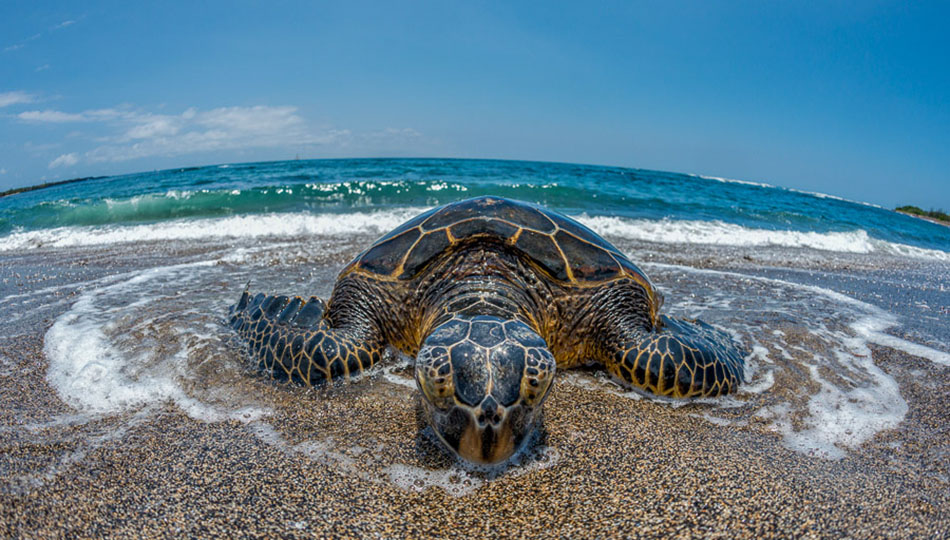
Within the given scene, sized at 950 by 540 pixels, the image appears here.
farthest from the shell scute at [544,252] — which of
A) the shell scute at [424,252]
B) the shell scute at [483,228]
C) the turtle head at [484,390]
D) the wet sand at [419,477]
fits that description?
the turtle head at [484,390]

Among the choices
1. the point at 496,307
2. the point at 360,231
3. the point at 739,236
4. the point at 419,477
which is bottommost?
the point at 419,477

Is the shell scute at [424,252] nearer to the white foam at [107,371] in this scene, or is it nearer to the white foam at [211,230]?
the white foam at [107,371]

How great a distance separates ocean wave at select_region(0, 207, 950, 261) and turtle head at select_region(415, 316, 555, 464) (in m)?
8.78

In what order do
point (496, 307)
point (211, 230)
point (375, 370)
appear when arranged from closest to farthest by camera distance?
1. point (496, 307)
2. point (375, 370)
3. point (211, 230)

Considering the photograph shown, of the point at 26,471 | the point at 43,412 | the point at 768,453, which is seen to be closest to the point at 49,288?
the point at 43,412

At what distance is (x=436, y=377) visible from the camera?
1.85 metres

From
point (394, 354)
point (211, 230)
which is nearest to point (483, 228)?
point (394, 354)

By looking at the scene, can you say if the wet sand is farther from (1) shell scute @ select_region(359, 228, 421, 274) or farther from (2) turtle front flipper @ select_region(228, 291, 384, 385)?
(1) shell scute @ select_region(359, 228, 421, 274)

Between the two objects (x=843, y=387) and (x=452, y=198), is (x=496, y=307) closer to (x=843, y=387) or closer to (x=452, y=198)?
(x=843, y=387)

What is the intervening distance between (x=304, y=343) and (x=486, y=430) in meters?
1.55

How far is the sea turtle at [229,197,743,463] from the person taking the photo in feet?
8.81

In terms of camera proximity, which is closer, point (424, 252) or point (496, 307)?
point (496, 307)

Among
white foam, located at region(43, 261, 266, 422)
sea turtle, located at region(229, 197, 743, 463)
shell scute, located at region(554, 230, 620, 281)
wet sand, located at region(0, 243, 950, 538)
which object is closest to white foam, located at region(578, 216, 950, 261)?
shell scute, located at region(554, 230, 620, 281)

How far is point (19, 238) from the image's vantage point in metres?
9.90
